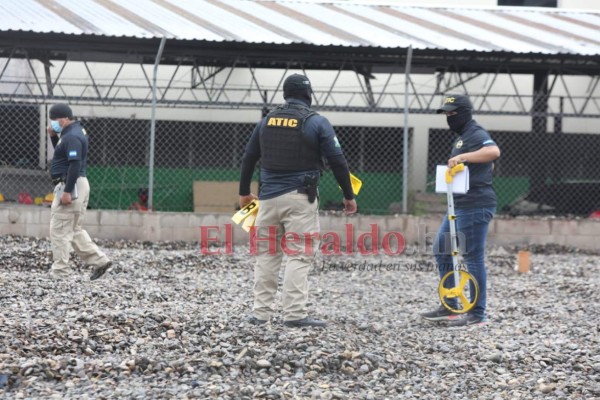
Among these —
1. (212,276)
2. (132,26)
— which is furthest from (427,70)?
(212,276)

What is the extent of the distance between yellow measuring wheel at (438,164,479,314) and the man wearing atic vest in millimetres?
1045

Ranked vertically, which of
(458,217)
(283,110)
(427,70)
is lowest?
(458,217)

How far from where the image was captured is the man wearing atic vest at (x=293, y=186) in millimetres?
6133

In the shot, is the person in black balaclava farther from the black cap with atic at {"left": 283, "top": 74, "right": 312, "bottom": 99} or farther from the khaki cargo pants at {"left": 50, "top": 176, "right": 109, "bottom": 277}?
the khaki cargo pants at {"left": 50, "top": 176, "right": 109, "bottom": 277}

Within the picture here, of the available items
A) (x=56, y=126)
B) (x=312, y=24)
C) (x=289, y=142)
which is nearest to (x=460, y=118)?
(x=289, y=142)

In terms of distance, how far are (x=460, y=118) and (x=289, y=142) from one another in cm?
169

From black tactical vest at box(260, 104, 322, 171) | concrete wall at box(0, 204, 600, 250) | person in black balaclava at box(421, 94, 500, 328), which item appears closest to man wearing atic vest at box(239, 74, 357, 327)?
black tactical vest at box(260, 104, 322, 171)

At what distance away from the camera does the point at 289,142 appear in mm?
6141

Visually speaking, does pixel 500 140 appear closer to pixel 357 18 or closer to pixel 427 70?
pixel 427 70

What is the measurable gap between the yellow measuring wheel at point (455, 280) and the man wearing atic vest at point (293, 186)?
41.1 inches

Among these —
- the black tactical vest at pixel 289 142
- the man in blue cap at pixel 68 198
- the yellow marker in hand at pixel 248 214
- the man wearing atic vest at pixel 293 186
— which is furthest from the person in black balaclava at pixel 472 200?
the man in blue cap at pixel 68 198

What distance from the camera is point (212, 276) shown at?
10.0 metres

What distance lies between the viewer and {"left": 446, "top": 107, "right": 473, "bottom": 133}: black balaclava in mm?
7121

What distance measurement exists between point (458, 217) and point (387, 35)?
8585 mm
